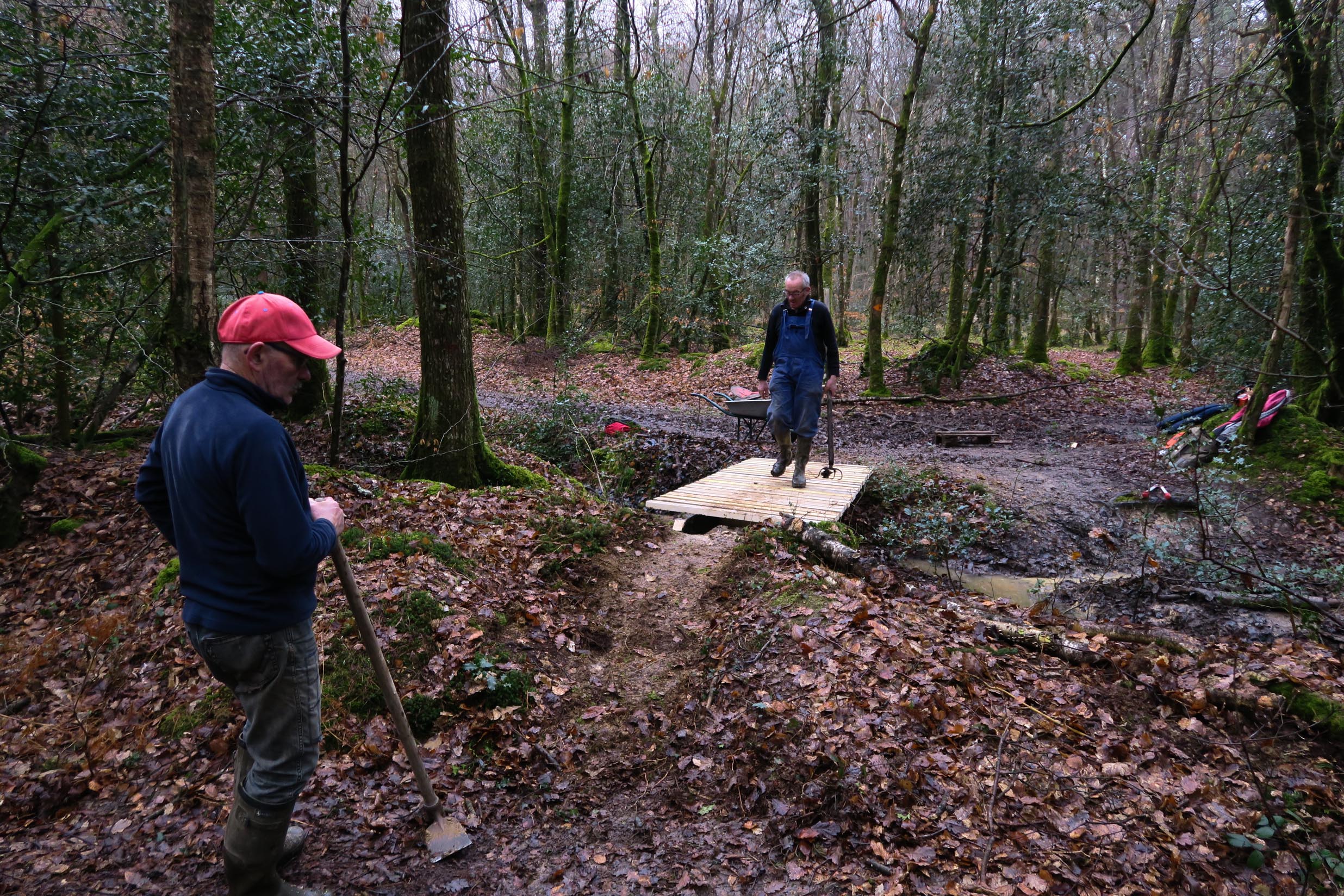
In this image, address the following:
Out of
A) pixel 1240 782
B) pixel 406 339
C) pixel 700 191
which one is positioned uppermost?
pixel 700 191

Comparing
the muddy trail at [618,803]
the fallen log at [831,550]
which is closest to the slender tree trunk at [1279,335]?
the fallen log at [831,550]

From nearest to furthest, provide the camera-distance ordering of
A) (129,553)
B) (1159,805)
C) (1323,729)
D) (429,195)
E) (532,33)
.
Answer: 1. (1159,805)
2. (1323,729)
3. (129,553)
4. (429,195)
5. (532,33)

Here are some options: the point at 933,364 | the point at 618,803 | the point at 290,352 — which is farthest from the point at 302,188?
the point at 933,364

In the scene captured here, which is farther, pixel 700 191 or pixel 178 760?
pixel 700 191

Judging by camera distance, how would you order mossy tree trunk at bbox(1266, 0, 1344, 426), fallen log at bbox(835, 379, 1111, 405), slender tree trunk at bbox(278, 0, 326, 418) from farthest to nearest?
fallen log at bbox(835, 379, 1111, 405) → mossy tree trunk at bbox(1266, 0, 1344, 426) → slender tree trunk at bbox(278, 0, 326, 418)

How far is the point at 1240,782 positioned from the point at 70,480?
9377 mm

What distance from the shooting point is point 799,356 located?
24.1 ft

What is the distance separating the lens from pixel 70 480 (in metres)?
6.56

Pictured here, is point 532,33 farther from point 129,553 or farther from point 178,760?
point 178,760

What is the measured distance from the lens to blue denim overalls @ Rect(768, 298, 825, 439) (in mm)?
7309

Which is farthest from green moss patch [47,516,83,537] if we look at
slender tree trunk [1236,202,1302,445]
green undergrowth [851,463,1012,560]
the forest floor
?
slender tree trunk [1236,202,1302,445]

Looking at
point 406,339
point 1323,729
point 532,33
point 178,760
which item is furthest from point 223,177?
point 406,339

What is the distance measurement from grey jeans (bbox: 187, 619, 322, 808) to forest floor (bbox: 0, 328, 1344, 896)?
2.24ft

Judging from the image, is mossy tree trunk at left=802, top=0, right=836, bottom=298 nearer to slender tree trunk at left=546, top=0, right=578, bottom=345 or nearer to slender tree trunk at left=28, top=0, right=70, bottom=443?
slender tree trunk at left=546, top=0, right=578, bottom=345
